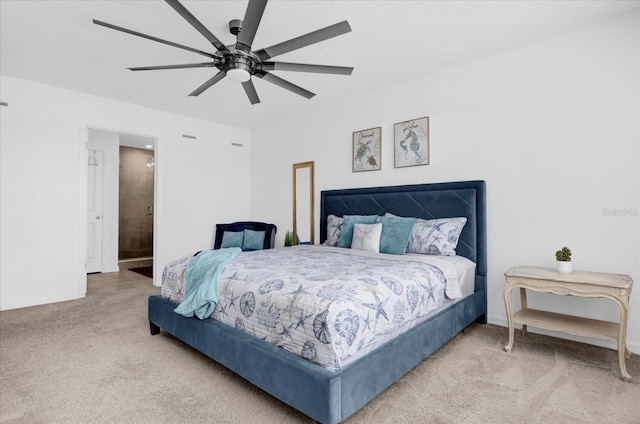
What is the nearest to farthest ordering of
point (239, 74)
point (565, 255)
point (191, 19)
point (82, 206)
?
point (191, 19)
point (239, 74)
point (565, 255)
point (82, 206)

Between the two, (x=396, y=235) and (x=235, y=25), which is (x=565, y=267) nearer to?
(x=396, y=235)

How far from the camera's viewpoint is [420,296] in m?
2.27

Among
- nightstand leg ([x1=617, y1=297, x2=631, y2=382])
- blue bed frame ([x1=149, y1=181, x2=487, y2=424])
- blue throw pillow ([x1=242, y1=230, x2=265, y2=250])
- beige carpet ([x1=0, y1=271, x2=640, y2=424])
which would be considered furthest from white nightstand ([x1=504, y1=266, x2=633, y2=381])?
blue throw pillow ([x1=242, y1=230, x2=265, y2=250])

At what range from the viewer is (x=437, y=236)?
3.27 meters

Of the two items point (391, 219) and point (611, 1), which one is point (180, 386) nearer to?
point (391, 219)

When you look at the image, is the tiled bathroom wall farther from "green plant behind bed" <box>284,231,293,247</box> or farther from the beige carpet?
the beige carpet

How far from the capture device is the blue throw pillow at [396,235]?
3.24 m

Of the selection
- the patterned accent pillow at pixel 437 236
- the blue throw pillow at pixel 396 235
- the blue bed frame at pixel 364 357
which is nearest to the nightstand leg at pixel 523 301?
the blue bed frame at pixel 364 357

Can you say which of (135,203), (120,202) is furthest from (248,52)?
(135,203)

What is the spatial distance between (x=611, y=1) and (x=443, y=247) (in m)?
2.24

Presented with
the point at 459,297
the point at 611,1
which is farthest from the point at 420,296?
the point at 611,1

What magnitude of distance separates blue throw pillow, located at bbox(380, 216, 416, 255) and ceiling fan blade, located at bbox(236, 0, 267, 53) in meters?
2.06

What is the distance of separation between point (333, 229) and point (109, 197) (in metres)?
4.59

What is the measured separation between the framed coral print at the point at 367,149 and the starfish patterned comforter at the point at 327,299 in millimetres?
1759
